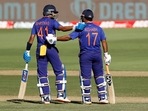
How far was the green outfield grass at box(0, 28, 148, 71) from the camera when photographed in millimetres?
25094

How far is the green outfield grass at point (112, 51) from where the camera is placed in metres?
25.1

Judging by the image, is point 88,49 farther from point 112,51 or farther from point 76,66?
point 112,51

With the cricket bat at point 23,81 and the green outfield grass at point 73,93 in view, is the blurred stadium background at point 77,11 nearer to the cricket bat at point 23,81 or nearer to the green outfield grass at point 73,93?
the green outfield grass at point 73,93

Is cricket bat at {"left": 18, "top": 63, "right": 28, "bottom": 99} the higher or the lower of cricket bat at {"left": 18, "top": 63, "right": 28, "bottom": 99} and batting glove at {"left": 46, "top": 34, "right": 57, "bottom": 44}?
the lower

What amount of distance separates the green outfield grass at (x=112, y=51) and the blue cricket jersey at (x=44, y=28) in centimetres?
891

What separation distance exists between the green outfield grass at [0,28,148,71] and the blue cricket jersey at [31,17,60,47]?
29.2ft

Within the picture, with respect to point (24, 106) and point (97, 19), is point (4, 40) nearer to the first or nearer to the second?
point (97, 19)

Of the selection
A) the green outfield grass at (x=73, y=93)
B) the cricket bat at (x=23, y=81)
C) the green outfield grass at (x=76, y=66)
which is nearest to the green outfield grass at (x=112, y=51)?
the green outfield grass at (x=76, y=66)

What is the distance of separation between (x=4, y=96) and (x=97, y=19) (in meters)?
36.6

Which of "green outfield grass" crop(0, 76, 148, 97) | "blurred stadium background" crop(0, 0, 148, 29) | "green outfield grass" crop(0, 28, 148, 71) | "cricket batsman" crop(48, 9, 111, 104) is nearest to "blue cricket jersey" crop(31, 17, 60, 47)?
"cricket batsman" crop(48, 9, 111, 104)

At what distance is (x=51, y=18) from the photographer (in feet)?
49.5

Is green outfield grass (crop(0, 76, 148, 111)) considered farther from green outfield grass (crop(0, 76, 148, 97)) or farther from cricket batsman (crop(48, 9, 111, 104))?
cricket batsman (crop(48, 9, 111, 104))

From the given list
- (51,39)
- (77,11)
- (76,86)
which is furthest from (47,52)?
(77,11)

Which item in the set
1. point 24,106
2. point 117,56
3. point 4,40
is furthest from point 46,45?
point 4,40
